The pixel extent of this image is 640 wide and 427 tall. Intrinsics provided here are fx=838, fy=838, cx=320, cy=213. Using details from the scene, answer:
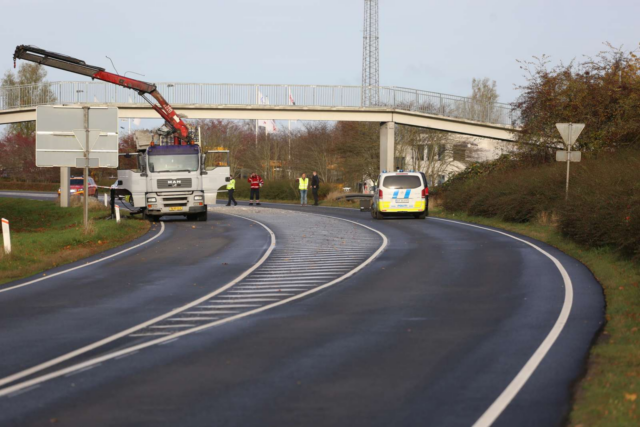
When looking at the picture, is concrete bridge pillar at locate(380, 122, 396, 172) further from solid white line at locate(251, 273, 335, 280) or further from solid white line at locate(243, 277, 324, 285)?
solid white line at locate(243, 277, 324, 285)

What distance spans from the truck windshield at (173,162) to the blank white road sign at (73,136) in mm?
6866

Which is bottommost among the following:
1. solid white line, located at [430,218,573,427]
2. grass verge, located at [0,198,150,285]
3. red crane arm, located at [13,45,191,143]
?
grass verge, located at [0,198,150,285]

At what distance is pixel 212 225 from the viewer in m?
30.0

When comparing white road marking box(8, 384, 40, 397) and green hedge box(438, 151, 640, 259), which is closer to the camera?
white road marking box(8, 384, 40, 397)

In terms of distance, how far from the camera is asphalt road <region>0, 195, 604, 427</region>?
6.26m

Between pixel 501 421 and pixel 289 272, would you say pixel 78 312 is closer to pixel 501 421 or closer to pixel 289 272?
pixel 289 272

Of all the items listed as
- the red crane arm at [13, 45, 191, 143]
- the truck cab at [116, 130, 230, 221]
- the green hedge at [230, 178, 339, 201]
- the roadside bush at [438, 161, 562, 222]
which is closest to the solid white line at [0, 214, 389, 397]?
the roadside bush at [438, 161, 562, 222]

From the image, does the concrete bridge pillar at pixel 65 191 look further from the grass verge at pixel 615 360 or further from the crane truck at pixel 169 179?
the grass verge at pixel 615 360

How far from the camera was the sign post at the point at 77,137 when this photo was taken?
24.1 meters

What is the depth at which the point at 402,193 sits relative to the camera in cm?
3148

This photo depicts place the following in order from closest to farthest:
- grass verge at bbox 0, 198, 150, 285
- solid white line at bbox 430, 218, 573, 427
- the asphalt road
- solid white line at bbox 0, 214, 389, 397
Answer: solid white line at bbox 430, 218, 573, 427, the asphalt road, solid white line at bbox 0, 214, 389, 397, grass verge at bbox 0, 198, 150, 285

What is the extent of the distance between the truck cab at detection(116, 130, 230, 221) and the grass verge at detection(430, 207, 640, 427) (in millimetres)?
18506

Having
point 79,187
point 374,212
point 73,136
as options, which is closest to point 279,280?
point 73,136

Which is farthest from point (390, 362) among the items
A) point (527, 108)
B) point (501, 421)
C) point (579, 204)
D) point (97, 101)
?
point (97, 101)
